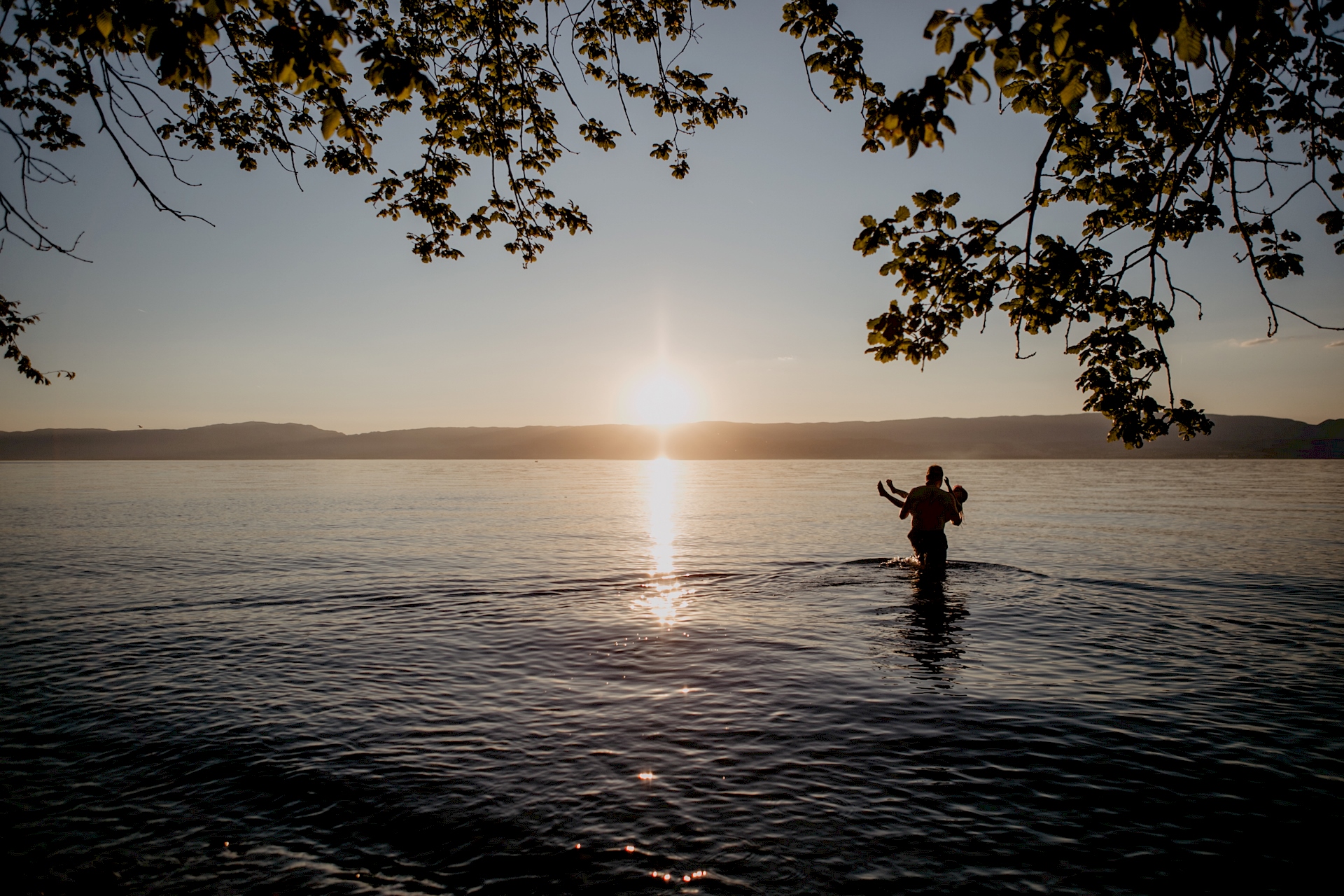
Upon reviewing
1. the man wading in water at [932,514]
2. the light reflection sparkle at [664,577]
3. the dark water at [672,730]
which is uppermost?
the man wading in water at [932,514]

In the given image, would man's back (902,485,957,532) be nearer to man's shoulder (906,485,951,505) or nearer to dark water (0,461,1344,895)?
man's shoulder (906,485,951,505)

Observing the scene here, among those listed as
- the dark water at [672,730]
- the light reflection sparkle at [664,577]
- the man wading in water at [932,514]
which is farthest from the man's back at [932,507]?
the light reflection sparkle at [664,577]

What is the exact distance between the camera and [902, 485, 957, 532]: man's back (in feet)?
62.4

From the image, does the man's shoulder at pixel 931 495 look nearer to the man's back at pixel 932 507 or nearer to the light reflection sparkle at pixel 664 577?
the man's back at pixel 932 507

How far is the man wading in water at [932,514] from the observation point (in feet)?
62.4

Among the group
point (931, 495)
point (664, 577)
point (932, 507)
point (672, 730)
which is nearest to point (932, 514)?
point (932, 507)

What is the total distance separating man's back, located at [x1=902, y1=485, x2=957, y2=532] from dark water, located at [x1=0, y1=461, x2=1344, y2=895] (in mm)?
1679

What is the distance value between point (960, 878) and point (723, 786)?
2.17 metres

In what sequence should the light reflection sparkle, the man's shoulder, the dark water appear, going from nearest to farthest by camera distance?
the dark water, the light reflection sparkle, the man's shoulder

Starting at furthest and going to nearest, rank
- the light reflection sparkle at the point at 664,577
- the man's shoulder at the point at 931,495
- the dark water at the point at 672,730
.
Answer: the man's shoulder at the point at 931,495 < the light reflection sparkle at the point at 664,577 < the dark water at the point at 672,730

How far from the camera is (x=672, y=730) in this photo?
8.16 meters

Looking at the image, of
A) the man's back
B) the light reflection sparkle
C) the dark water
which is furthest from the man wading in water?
the light reflection sparkle

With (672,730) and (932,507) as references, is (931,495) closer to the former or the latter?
(932,507)

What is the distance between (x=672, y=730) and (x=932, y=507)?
42.7ft
